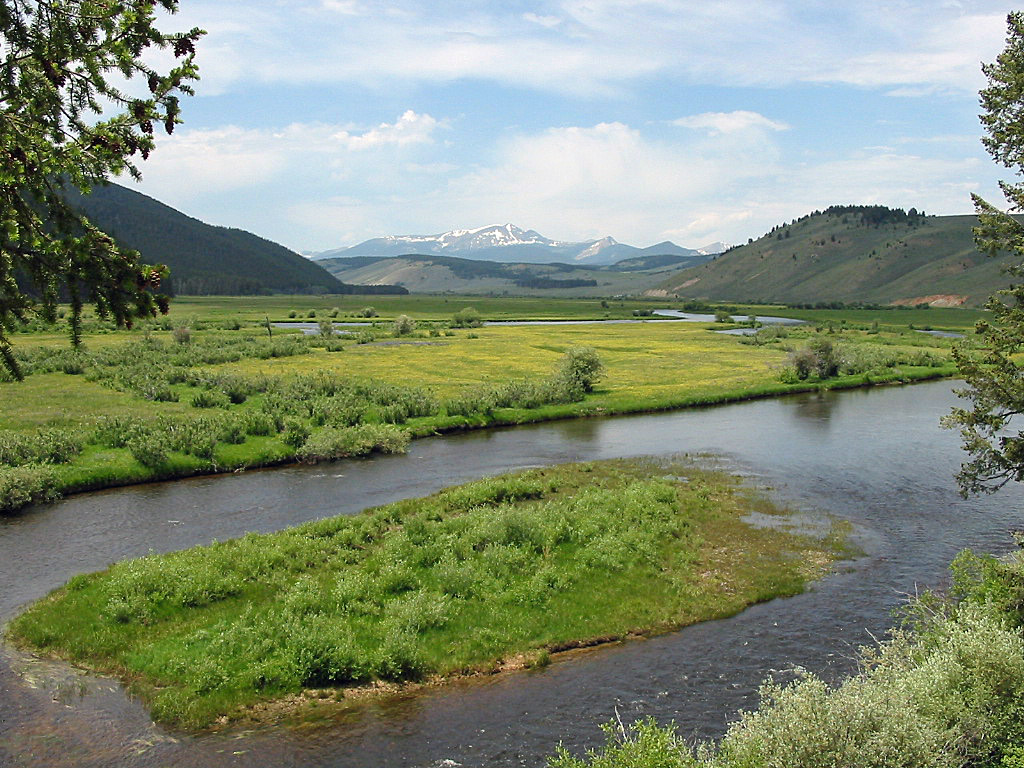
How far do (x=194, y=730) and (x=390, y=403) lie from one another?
Answer: 38.1 m

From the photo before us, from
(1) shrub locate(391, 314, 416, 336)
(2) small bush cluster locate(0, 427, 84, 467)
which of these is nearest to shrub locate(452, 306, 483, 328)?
(1) shrub locate(391, 314, 416, 336)

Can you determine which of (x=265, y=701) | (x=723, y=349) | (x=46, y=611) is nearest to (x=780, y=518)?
(x=265, y=701)

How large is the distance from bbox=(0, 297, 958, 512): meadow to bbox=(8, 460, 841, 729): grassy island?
12125 millimetres

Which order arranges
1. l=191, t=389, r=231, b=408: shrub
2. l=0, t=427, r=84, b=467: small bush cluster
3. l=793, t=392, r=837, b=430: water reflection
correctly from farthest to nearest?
l=793, t=392, r=837, b=430: water reflection
l=191, t=389, r=231, b=408: shrub
l=0, t=427, r=84, b=467: small bush cluster

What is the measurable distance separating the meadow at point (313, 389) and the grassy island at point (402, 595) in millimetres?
12125

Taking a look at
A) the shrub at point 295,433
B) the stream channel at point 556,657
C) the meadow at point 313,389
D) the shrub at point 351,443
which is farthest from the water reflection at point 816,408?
the shrub at point 295,433

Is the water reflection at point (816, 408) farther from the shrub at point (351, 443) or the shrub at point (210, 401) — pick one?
the shrub at point (210, 401)

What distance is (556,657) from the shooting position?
20250 millimetres

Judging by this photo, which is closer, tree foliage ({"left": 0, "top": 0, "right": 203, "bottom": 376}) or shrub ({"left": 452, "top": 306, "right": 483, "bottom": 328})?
Result: tree foliage ({"left": 0, "top": 0, "right": 203, "bottom": 376})

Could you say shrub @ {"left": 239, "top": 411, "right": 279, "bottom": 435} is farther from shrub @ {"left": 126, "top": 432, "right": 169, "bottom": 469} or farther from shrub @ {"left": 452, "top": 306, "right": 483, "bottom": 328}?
shrub @ {"left": 452, "top": 306, "right": 483, "bottom": 328}

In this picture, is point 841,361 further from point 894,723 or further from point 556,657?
point 894,723

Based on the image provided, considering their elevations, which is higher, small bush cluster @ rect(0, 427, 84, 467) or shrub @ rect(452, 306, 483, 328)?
shrub @ rect(452, 306, 483, 328)

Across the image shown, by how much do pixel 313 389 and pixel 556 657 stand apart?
41.0 metres

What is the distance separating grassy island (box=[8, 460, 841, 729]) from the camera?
18688 millimetres
